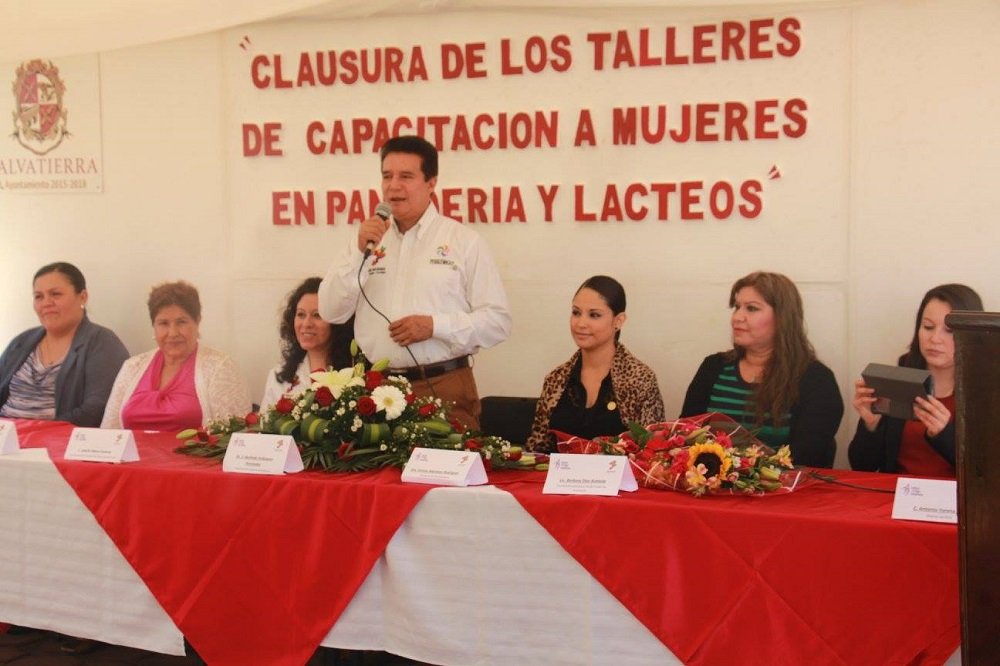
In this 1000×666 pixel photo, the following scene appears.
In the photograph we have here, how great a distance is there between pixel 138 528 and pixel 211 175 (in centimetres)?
217

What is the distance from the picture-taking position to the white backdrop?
3609mm

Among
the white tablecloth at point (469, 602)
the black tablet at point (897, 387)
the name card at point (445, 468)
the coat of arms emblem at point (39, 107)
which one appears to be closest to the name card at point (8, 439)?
the white tablecloth at point (469, 602)

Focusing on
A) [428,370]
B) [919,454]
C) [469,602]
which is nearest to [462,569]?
[469,602]

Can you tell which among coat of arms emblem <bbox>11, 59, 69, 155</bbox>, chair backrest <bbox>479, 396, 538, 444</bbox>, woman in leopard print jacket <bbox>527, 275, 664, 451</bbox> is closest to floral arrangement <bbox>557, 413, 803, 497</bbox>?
woman in leopard print jacket <bbox>527, 275, 664, 451</bbox>

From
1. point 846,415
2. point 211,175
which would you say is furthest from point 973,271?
point 211,175

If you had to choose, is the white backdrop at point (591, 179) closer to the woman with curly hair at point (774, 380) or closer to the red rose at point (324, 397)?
the woman with curly hair at point (774, 380)

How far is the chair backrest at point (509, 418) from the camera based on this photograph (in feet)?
12.6

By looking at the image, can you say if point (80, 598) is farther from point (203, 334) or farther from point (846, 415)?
point (846, 415)

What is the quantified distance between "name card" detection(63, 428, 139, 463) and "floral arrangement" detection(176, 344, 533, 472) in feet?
1.31

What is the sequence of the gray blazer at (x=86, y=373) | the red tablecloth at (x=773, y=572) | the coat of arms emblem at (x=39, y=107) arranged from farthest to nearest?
the coat of arms emblem at (x=39, y=107) → the gray blazer at (x=86, y=373) → the red tablecloth at (x=773, y=572)

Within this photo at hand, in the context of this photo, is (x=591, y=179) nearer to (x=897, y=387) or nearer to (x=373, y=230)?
(x=373, y=230)

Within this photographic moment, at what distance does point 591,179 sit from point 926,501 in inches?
83.0

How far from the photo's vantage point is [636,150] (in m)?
3.97

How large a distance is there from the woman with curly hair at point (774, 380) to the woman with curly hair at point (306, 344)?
1.29 metres
